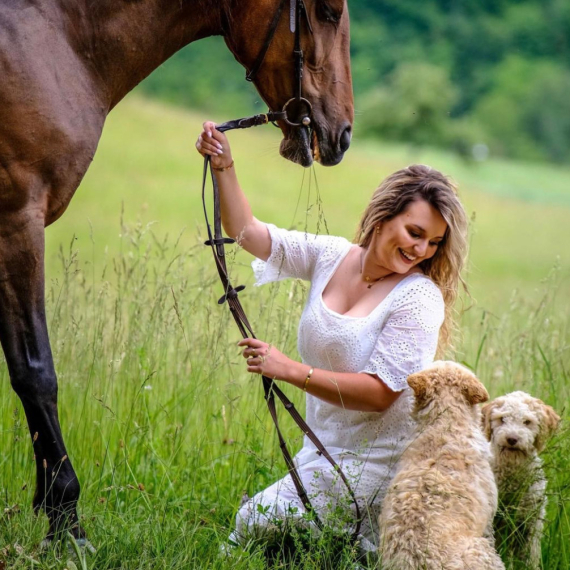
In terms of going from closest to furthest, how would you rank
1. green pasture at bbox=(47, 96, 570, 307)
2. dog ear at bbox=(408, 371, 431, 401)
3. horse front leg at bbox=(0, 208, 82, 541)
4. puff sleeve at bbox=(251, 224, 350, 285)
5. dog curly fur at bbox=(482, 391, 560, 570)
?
horse front leg at bbox=(0, 208, 82, 541) < dog ear at bbox=(408, 371, 431, 401) < dog curly fur at bbox=(482, 391, 560, 570) < puff sleeve at bbox=(251, 224, 350, 285) < green pasture at bbox=(47, 96, 570, 307)

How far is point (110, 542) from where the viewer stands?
106 inches

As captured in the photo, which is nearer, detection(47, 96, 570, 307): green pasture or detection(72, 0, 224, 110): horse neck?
detection(72, 0, 224, 110): horse neck

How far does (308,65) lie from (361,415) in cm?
141

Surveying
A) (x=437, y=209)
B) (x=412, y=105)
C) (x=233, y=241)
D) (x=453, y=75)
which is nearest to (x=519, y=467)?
(x=437, y=209)

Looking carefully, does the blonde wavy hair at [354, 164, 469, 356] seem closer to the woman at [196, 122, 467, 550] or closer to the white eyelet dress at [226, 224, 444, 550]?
the woman at [196, 122, 467, 550]

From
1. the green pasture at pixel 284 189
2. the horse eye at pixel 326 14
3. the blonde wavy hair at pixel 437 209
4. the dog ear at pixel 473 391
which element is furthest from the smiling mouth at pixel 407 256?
the green pasture at pixel 284 189

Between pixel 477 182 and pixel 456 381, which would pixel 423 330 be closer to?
pixel 456 381

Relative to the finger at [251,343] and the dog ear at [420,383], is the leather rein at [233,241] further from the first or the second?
the dog ear at [420,383]

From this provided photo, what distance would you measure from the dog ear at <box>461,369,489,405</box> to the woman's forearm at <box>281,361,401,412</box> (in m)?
0.32

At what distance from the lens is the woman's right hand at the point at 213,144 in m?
Answer: 3.02

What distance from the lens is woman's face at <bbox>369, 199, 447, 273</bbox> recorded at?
309 centimetres

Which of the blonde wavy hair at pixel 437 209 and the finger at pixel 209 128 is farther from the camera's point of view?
the blonde wavy hair at pixel 437 209

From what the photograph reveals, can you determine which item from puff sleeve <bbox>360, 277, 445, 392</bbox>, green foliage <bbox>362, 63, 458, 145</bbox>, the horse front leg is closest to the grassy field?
the horse front leg

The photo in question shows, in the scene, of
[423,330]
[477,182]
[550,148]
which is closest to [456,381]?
[423,330]
